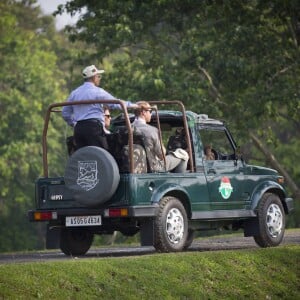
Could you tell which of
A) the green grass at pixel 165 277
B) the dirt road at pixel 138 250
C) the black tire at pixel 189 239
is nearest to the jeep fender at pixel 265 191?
the dirt road at pixel 138 250

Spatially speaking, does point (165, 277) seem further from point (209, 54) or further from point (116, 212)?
point (209, 54)

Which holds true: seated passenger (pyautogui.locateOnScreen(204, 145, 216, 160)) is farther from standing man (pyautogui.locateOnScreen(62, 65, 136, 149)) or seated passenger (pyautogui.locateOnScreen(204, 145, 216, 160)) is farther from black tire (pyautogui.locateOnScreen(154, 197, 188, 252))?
standing man (pyautogui.locateOnScreen(62, 65, 136, 149))

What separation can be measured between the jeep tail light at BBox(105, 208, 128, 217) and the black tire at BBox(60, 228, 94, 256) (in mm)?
1416

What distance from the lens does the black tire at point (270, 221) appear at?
1600 cm

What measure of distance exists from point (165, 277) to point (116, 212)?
1.84m

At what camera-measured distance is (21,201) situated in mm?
52688

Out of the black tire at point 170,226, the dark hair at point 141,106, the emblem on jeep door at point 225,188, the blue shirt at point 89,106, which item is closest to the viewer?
the black tire at point 170,226

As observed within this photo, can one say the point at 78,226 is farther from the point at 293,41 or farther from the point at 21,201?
the point at 21,201

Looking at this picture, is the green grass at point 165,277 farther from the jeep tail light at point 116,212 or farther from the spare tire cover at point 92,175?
the spare tire cover at point 92,175

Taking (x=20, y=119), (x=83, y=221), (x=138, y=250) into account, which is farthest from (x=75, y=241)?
(x=20, y=119)

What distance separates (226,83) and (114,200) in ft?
64.3

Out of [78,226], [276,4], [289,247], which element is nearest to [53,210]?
[78,226]

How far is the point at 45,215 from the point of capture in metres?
14.9

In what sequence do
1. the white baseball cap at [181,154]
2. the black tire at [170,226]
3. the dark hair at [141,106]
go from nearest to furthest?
the black tire at [170,226] < the dark hair at [141,106] < the white baseball cap at [181,154]
